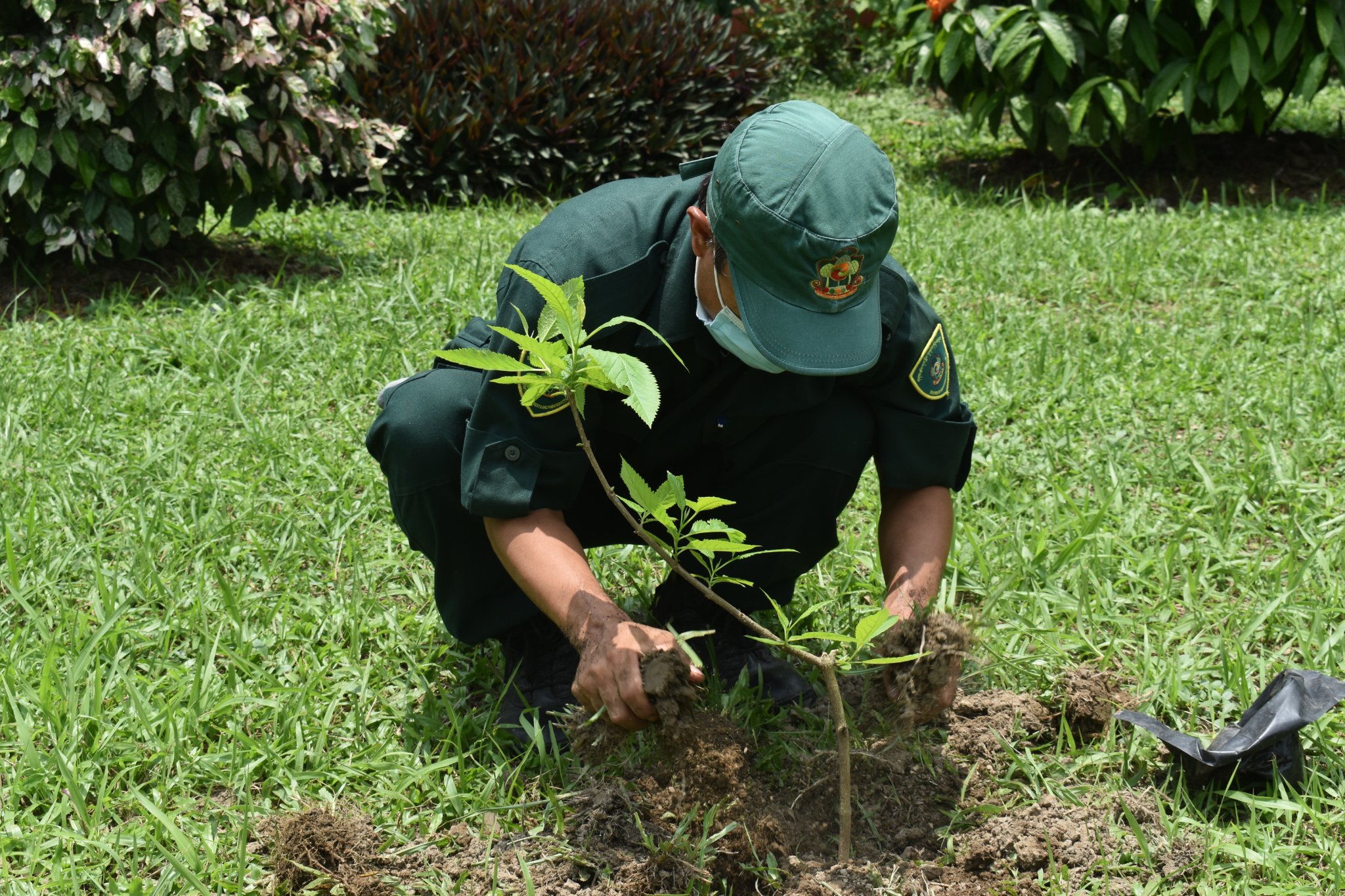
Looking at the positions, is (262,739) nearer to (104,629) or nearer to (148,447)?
(104,629)

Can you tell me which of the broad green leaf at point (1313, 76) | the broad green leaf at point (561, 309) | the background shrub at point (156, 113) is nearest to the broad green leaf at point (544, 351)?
the broad green leaf at point (561, 309)

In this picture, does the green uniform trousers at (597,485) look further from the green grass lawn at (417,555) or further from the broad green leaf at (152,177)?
the broad green leaf at (152,177)

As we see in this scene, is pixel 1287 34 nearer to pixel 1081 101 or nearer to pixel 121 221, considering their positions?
pixel 1081 101

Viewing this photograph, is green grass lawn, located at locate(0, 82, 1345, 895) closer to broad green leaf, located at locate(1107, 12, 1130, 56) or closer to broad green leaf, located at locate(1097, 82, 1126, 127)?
broad green leaf, located at locate(1097, 82, 1126, 127)

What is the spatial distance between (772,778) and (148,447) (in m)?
1.78

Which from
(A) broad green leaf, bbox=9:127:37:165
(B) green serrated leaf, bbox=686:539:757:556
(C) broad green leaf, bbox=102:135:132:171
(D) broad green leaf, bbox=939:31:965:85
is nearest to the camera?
(B) green serrated leaf, bbox=686:539:757:556

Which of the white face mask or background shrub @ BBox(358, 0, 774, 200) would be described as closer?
the white face mask

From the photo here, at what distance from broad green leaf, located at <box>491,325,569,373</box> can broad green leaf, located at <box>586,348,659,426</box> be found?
54mm

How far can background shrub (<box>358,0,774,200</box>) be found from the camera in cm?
531

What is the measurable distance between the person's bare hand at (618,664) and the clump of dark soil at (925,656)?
0.32m

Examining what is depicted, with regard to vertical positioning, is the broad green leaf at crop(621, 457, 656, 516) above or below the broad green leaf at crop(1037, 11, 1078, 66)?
above

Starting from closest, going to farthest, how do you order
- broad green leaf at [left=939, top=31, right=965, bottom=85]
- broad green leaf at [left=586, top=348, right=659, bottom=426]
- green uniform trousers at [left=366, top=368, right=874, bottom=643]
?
broad green leaf at [left=586, top=348, right=659, bottom=426]
green uniform trousers at [left=366, top=368, right=874, bottom=643]
broad green leaf at [left=939, top=31, right=965, bottom=85]

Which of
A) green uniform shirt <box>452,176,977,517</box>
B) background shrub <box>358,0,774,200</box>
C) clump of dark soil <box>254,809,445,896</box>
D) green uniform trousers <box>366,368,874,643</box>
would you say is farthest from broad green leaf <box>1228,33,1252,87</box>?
clump of dark soil <box>254,809,445,896</box>

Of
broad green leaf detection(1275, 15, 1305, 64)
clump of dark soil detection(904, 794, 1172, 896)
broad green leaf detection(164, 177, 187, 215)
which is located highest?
broad green leaf detection(1275, 15, 1305, 64)
